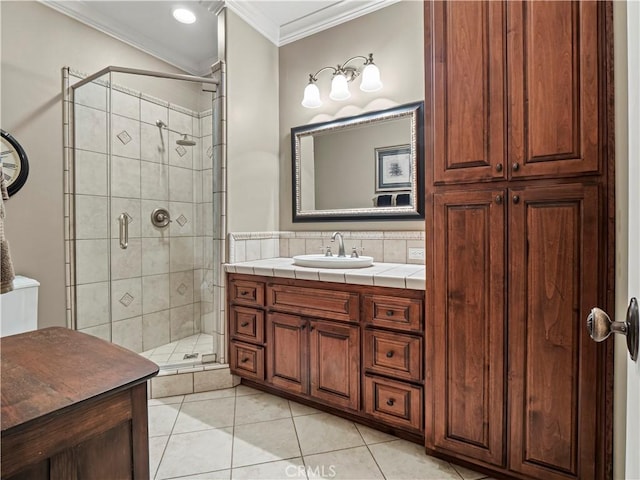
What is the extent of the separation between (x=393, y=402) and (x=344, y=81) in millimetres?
2113

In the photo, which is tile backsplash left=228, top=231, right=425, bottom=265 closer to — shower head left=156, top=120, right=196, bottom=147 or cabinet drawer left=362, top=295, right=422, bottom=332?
cabinet drawer left=362, top=295, right=422, bottom=332

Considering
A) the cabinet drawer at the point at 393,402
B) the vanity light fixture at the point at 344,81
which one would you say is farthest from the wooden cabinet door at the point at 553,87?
the cabinet drawer at the point at 393,402

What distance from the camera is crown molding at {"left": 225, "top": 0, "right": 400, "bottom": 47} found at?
7.63 ft

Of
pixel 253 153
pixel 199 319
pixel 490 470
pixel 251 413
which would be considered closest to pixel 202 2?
pixel 253 153

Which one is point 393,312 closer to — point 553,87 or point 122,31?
point 553,87

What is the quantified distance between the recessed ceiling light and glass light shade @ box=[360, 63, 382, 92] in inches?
55.1

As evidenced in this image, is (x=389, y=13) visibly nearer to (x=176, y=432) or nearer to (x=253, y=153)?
(x=253, y=153)

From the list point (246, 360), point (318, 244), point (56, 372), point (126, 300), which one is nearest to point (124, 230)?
point (126, 300)

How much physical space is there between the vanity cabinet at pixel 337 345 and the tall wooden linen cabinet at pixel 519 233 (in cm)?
14

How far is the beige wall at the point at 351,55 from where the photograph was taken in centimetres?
219

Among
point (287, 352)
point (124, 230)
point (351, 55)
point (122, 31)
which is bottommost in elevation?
point (287, 352)

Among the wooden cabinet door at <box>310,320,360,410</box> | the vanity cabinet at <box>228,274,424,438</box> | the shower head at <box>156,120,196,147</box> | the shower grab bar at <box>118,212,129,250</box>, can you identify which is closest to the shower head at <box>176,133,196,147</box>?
the shower head at <box>156,120,196,147</box>

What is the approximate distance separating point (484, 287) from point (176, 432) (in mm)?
1764

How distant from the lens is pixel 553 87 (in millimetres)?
1252
